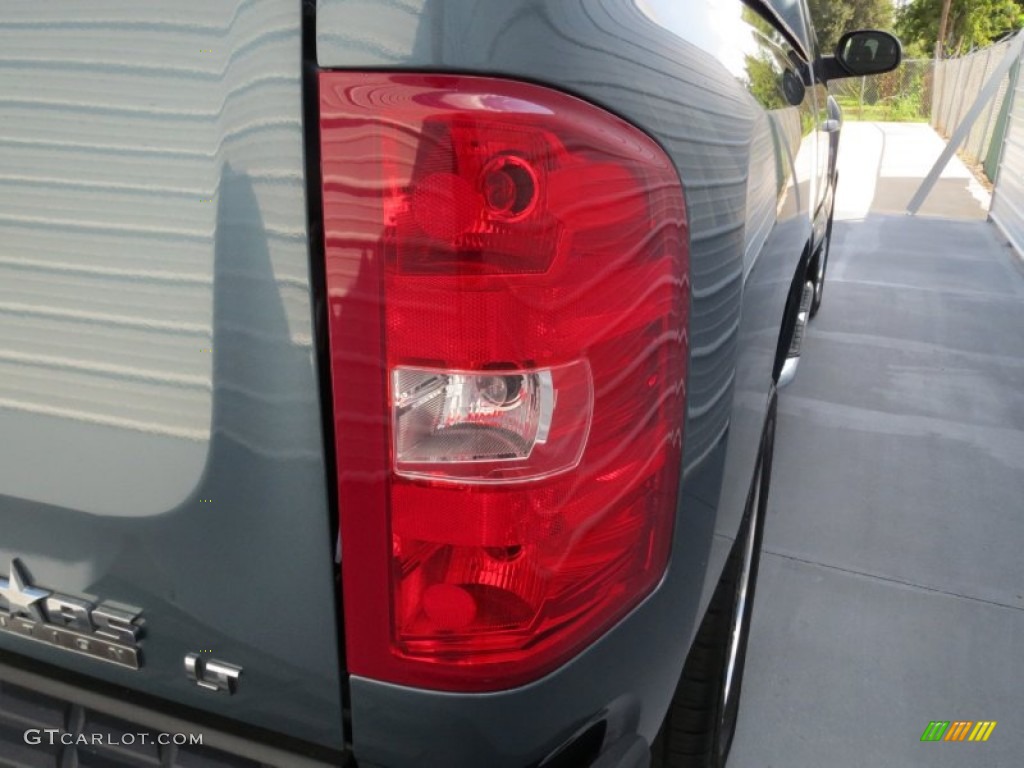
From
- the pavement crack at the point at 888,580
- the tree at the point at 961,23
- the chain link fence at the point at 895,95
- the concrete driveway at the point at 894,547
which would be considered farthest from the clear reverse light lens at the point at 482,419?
the tree at the point at 961,23

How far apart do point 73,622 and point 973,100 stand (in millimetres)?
16938

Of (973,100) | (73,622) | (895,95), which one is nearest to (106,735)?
(73,622)

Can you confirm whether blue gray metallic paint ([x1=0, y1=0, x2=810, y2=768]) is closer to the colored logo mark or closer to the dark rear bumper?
the dark rear bumper

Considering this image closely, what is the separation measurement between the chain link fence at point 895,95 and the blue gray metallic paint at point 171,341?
28.2 meters

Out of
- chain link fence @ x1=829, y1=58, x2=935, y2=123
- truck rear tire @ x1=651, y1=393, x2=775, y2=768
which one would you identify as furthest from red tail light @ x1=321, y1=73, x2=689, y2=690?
chain link fence @ x1=829, y1=58, x2=935, y2=123

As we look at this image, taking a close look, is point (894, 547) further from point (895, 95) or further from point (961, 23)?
point (961, 23)

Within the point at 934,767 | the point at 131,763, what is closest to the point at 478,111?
the point at 131,763

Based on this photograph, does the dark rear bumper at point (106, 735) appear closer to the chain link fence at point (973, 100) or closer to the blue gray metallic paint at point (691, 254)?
the blue gray metallic paint at point (691, 254)

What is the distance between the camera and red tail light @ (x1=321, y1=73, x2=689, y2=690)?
2.59 ft

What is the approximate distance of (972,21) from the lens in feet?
96.5

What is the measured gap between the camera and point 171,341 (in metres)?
0.90

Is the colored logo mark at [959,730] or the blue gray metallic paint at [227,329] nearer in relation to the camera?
the blue gray metallic paint at [227,329]

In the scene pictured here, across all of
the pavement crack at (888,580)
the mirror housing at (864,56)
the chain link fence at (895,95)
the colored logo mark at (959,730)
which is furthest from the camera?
the chain link fence at (895,95)

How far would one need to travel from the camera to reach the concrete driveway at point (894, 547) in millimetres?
2242
